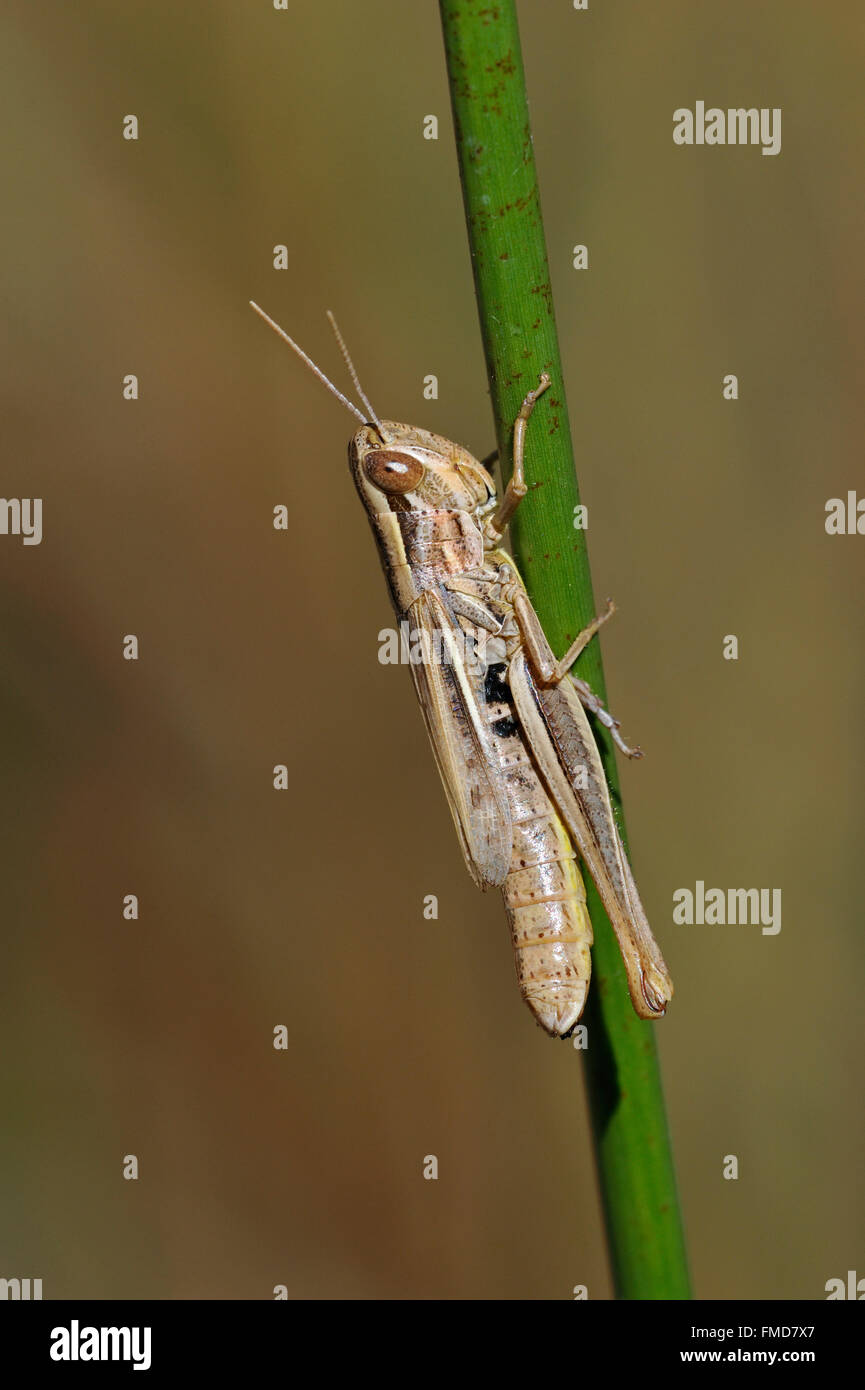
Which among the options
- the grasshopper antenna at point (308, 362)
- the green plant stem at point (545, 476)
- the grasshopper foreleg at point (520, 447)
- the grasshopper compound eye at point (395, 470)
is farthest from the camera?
the grasshopper compound eye at point (395, 470)

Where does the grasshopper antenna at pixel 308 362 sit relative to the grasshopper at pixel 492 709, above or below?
above

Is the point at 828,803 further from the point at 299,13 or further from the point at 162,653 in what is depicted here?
the point at 299,13

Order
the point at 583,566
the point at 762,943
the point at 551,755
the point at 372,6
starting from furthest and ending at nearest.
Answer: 1. the point at 762,943
2. the point at 372,6
3. the point at 551,755
4. the point at 583,566

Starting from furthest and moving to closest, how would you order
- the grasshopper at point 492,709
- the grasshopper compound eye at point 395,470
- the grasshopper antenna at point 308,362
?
the grasshopper compound eye at point 395,470 → the grasshopper at point 492,709 → the grasshopper antenna at point 308,362

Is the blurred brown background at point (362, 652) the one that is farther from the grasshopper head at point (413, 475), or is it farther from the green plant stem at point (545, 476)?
the green plant stem at point (545, 476)

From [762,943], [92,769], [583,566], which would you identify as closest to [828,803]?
[762,943]

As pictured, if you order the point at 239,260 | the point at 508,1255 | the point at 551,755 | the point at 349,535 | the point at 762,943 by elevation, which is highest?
the point at 239,260

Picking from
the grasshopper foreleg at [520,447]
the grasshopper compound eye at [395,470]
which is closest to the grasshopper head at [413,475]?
the grasshopper compound eye at [395,470]
